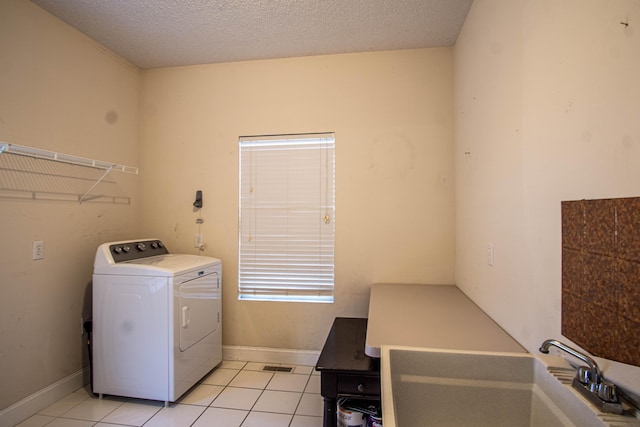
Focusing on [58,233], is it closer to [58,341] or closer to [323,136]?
[58,341]

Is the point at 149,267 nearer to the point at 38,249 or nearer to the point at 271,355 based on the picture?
the point at 38,249

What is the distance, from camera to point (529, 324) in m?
1.20

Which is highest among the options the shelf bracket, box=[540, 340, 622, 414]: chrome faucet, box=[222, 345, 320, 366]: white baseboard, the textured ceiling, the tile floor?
the textured ceiling

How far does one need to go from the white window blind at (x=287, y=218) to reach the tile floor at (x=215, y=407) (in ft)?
2.22

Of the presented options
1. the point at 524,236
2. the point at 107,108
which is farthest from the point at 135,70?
the point at 524,236

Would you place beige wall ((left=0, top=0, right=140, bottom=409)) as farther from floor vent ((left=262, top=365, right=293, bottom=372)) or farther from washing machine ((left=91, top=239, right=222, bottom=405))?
floor vent ((left=262, top=365, right=293, bottom=372))

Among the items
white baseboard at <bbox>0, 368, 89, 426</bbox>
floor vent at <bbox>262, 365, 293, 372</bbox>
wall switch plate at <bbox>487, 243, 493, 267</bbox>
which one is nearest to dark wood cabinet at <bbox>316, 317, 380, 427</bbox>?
wall switch plate at <bbox>487, 243, 493, 267</bbox>

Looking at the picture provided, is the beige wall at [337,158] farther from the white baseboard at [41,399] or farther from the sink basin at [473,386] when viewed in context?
the sink basin at [473,386]

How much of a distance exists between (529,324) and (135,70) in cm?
353

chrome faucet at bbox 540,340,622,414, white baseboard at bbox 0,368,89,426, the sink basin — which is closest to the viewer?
chrome faucet at bbox 540,340,622,414

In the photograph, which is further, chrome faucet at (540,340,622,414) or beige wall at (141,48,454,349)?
beige wall at (141,48,454,349)

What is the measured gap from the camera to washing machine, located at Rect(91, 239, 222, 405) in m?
1.99

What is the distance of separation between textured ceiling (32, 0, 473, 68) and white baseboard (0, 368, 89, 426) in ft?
8.44

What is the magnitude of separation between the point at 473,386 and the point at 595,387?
37 centimetres
